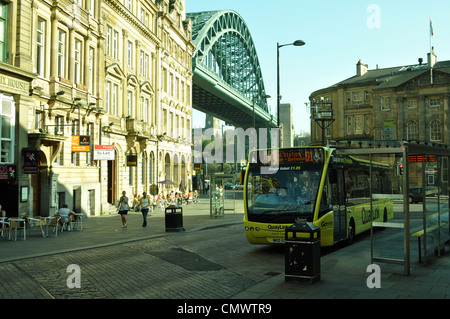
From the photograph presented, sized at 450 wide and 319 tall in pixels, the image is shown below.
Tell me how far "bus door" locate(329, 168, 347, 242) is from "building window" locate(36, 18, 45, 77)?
16.7 m

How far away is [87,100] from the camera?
28.7 m

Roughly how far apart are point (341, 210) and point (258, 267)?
13.3ft

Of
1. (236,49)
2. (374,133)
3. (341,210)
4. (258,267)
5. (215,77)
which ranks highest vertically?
(236,49)

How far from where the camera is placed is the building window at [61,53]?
2577 centimetres

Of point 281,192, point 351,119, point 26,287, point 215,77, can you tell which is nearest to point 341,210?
point 281,192

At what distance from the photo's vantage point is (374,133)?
228ft

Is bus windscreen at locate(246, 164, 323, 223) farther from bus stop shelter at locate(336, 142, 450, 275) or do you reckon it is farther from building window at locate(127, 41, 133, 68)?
building window at locate(127, 41, 133, 68)

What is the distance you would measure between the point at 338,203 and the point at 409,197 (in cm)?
404

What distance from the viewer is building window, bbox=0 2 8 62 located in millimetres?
20500

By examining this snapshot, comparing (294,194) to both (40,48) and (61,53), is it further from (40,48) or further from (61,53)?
(61,53)

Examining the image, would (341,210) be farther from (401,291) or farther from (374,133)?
(374,133)

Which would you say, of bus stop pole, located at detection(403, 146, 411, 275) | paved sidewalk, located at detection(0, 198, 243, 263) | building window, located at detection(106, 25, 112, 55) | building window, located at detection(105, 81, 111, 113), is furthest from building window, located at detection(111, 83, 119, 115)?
bus stop pole, located at detection(403, 146, 411, 275)

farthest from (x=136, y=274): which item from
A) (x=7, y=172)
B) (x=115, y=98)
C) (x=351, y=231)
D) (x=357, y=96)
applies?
(x=357, y=96)

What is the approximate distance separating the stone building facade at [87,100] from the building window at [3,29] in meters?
0.09
